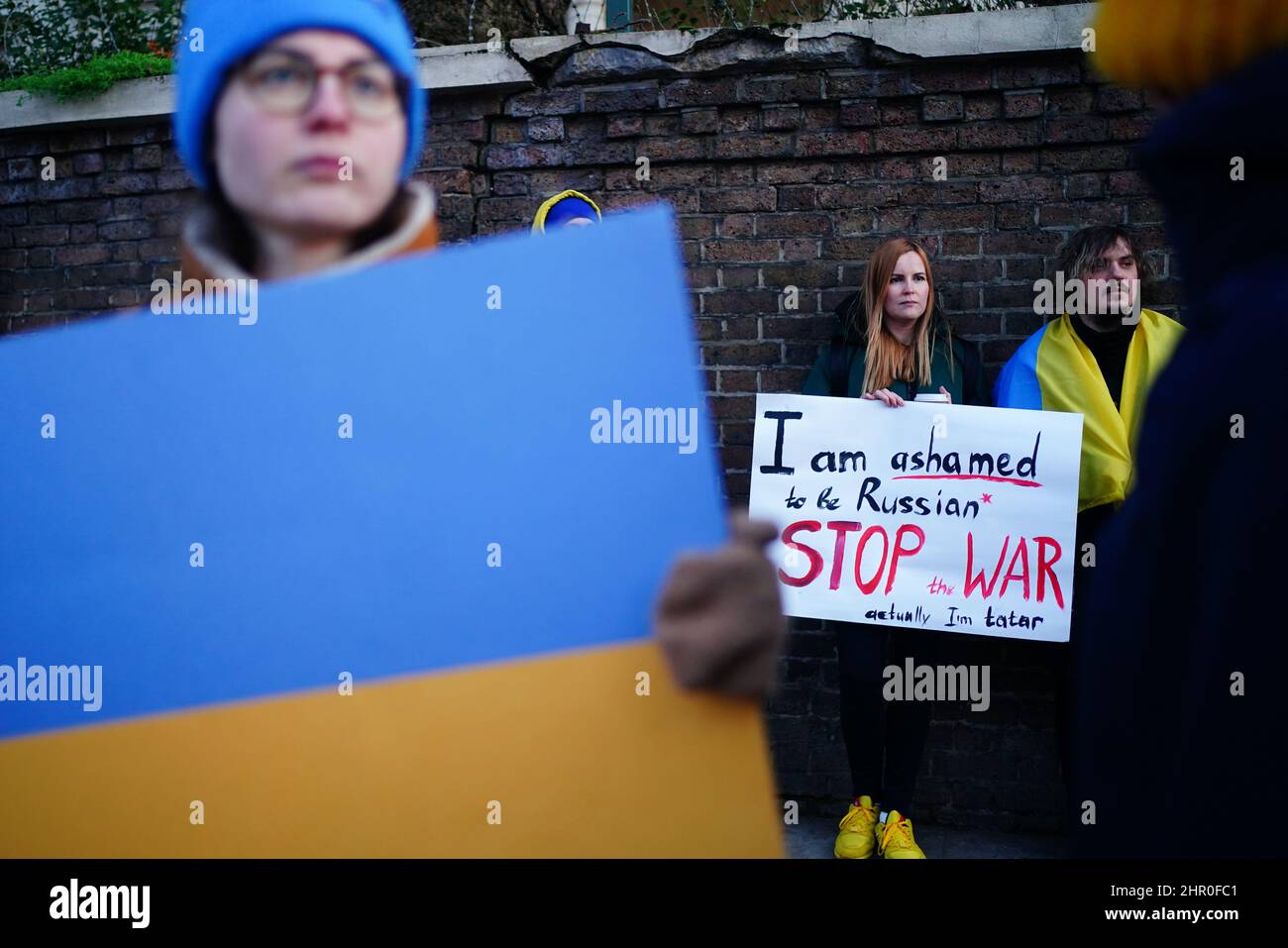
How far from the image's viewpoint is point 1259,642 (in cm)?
91

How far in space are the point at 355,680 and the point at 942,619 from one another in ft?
7.94

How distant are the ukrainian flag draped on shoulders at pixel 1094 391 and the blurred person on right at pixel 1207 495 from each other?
2467 mm

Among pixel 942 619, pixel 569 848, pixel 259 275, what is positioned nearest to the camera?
pixel 569 848

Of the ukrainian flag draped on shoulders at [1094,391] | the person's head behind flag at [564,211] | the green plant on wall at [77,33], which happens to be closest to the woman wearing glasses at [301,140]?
the person's head behind flag at [564,211]

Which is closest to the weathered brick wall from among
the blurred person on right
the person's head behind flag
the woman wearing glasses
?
the person's head behind flag

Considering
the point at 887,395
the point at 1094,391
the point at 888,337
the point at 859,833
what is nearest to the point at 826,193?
the point at 888,337

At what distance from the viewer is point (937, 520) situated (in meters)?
3.38

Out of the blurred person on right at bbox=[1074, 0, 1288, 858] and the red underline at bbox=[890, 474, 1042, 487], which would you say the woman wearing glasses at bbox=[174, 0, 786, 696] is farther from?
the red underline at bbox=[890, 474, 1042, 487]

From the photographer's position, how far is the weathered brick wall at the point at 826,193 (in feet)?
11.8

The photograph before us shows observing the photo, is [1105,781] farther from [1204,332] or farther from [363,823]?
[363,823]

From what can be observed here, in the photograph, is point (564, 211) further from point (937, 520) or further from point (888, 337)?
point (937, 520)

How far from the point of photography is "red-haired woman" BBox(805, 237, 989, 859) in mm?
3332

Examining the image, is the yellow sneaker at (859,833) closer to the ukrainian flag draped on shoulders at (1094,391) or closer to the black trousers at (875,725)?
the black trousers at (875,725)
